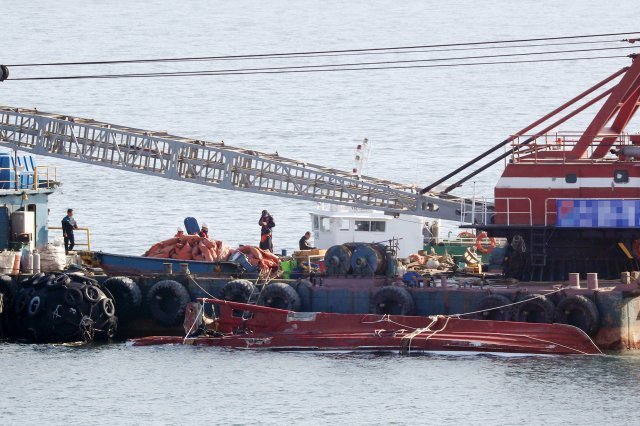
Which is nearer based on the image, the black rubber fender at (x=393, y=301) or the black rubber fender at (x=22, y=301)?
the black rubber fender at (x=393, y=301)

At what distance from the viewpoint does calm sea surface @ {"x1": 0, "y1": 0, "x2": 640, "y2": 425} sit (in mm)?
38219

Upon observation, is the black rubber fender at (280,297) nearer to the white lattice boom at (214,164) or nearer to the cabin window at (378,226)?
the white lattice boom at (214,164)

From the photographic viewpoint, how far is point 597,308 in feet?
140

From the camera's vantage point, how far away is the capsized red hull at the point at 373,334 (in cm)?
4216

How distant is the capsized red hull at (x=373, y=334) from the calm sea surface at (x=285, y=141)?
17.2 inches

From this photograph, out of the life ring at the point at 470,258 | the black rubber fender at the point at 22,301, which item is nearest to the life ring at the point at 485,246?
the life ring at the point at 470,258

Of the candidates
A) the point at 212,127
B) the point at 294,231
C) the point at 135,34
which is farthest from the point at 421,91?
the point at 294,231

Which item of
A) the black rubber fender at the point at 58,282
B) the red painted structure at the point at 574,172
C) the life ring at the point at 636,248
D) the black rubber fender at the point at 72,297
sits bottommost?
the black rubber fender at the point at 72,297

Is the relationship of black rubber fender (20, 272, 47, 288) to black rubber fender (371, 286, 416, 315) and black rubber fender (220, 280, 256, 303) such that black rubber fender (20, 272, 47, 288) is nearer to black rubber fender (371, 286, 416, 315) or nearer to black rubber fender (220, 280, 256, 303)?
black rubber fender (220, 280, 256, 303)

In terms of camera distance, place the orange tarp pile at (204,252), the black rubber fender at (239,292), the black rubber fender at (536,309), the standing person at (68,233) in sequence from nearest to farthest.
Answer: the black rubber fender at (536,309), the black rubber fender at (239,292), the orange tarp pile at (204,252), the standing person at (68,233)

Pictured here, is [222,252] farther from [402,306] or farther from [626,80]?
[626,80]

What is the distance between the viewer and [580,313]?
4253 cm

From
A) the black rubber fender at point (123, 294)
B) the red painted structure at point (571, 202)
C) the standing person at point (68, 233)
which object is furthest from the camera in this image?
the standing person at point (68, 233)

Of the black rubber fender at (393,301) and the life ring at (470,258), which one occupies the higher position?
the life ring at (470,258)
